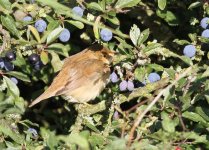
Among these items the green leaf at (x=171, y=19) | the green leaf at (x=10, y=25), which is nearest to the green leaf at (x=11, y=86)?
the green leaf at (x=10, y=25)

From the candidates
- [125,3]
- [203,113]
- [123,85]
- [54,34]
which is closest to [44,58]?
[54,34]

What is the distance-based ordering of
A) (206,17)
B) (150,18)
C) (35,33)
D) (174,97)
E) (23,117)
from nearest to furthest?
(174,97) → (35,33) → (206,17) → (150,18) → (23,117)

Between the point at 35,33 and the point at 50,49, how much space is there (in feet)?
0.42

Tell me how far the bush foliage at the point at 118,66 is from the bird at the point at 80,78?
0.08 m

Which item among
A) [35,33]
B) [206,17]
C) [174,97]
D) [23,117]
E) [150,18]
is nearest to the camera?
[174,97]

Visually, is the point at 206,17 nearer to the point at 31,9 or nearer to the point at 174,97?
Result: the point at 174,97

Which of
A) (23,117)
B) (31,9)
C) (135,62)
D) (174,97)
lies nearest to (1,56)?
(31,9)

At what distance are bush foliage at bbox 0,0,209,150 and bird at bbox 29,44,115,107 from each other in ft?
0.27

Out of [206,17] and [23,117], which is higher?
[206,17]

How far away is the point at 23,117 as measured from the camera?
16.7ft

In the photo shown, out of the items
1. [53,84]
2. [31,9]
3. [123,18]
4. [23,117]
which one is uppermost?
[31,9]

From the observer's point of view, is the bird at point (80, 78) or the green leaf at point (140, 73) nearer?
the green leaf at point (140, 73)

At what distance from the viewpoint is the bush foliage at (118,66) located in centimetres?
326

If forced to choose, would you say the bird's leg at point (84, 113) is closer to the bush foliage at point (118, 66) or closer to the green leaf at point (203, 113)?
the bush foliage at point (118, 66)
